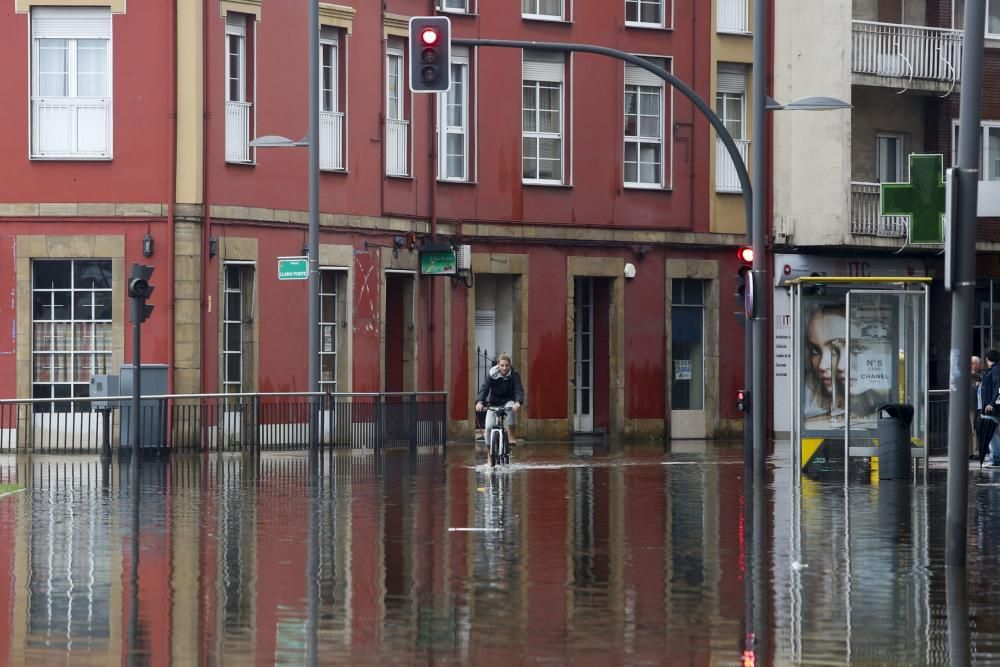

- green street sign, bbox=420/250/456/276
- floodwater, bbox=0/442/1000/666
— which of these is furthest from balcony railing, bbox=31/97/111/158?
floodwater, bbox=0/442/1000/666

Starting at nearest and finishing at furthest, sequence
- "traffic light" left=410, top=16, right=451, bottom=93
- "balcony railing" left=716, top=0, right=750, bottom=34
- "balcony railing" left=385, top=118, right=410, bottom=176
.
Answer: "traffic light" left=410, top=16, right=451, bottom=93 → "balcony railing" left=385, top=118, right=410, bottom=176 → "balcony railing" left=716, top=0, right=750, bottom=34

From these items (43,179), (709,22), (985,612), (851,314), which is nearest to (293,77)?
(43,179)

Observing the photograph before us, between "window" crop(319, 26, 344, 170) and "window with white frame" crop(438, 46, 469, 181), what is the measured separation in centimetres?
286

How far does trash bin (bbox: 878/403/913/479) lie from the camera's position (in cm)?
2583

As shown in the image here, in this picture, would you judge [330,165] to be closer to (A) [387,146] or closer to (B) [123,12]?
(A) [387,146]

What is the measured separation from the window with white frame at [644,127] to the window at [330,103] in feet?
23.4

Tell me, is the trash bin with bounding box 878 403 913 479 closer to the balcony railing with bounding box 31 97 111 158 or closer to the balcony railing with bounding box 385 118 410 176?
the balcony railing with bounding box 385 118 410 176

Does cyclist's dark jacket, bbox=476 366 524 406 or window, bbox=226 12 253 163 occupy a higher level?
window, bbox=226 12 253 163

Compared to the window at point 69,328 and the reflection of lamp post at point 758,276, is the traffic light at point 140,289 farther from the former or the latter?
the reflection of lamp post at point 758,276

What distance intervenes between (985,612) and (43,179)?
80.7 ft

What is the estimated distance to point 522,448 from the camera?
120 feet

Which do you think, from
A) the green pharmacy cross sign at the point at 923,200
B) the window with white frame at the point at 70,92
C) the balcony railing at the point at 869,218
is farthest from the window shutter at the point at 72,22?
the green pharmacy cross sign at the point at 923,200

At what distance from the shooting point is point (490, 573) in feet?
47.6

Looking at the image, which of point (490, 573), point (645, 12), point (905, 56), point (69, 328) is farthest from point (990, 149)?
point (490, 573)
